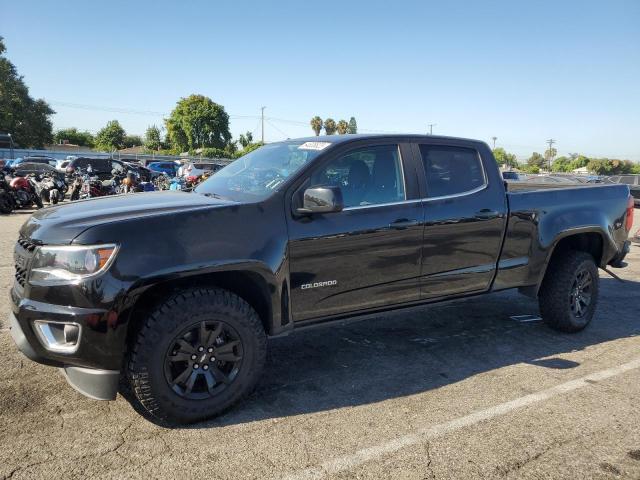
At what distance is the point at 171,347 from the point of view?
2844mm

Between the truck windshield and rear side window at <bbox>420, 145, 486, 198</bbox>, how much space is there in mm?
938

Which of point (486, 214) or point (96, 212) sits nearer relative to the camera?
point (96, 212)

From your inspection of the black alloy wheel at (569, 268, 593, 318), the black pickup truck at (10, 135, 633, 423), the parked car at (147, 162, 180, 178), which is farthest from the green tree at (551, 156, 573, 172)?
the black pickup truck at (10, 135, 633, 423)

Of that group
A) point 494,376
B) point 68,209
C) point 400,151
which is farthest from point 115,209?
A: point 494,376

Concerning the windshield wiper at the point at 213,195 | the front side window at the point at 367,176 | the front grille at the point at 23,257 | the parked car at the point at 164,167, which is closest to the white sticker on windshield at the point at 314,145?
the front side window at the point at 367,176

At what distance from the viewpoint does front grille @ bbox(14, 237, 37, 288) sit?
285cm

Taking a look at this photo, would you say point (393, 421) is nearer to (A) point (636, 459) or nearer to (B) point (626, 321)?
(A) point (636, 459)

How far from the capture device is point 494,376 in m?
3.78

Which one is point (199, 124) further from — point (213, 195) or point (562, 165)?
point (213, 195)

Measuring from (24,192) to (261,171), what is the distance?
14.0m

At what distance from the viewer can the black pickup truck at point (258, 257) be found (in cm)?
270

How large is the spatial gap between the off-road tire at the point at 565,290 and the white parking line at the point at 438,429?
77 centimetres

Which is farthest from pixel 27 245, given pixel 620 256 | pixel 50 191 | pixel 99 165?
pixel 99 165

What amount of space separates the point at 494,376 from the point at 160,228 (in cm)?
271
